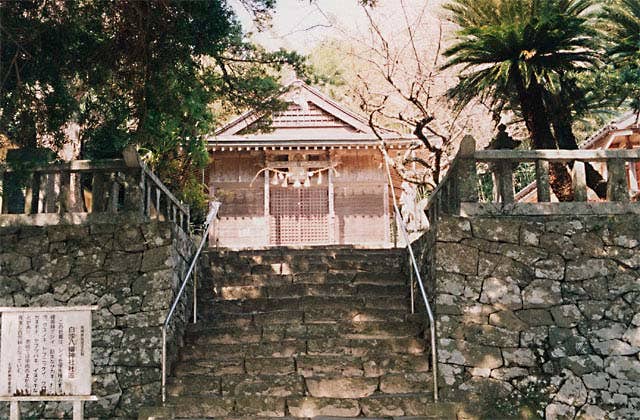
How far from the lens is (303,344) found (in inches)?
297

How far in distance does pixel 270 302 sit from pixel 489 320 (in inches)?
122

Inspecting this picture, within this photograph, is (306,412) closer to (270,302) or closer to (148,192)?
(270,302)

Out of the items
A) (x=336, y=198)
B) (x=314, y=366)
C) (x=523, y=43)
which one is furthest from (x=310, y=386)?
(x=336, y=198)

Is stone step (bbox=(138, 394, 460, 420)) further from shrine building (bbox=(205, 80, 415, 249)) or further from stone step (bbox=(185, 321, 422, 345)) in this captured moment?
shrine building (bbox=(205, 80, 415, 249))

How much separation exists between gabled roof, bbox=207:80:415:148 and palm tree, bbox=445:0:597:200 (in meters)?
5.87

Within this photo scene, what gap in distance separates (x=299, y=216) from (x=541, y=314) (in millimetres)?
9568

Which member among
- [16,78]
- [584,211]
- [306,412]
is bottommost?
[306,412]

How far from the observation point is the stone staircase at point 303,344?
6.52m

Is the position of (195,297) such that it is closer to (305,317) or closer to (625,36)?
(305,317)

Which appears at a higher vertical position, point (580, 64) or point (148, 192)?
point (580, 64)

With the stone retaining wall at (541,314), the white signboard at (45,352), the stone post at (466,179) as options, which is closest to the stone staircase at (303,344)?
the stone retaining wall at (541,314)

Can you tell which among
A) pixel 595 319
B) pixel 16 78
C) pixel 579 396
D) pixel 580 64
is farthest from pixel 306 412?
pixel 580 64

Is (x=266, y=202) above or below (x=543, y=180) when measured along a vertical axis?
above

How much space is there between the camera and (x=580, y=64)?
27.2ft
